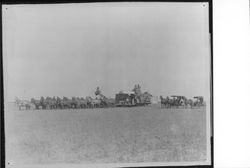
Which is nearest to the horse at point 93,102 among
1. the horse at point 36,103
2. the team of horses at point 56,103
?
the team of horses at point 56,103

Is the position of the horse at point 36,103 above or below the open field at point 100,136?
above

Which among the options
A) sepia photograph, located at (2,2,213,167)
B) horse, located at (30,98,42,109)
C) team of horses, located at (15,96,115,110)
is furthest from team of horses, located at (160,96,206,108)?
horse, located at (30,98,42,109)

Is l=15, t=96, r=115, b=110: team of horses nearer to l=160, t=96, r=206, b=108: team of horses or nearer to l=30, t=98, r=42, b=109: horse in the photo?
l=30, t=98, r=42, b=109: horse

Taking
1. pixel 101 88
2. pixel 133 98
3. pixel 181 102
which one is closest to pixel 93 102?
pixel 101 88

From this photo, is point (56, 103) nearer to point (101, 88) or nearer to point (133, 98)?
point (101, 88)

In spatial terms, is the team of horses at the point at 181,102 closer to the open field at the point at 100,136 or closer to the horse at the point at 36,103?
the open field at the point at 100,136

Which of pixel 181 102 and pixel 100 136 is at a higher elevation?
pixel 181 102

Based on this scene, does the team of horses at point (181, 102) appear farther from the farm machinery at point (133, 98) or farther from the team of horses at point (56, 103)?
the team of horses at point (56, 103)
